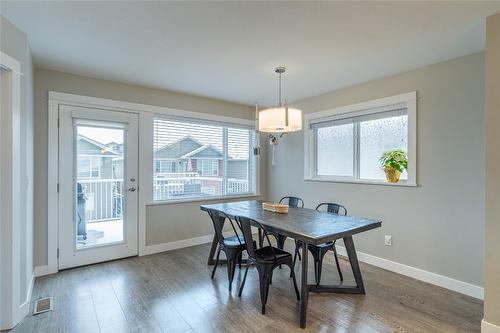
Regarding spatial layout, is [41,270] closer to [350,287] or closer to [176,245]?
[176,245]

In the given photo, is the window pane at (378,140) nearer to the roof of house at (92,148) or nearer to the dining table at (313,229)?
the dining table at (313,229)

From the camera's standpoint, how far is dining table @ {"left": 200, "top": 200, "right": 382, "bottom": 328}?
2123 mm

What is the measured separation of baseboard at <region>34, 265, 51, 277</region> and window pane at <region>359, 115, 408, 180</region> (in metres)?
4.15

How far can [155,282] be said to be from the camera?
291cm

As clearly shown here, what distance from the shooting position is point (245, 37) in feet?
7.71

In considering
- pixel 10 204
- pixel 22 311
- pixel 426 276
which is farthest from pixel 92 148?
pixel 426 276

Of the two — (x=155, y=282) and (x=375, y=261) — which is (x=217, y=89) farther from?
(x=375, y=261)

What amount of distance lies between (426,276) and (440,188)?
1.00 m

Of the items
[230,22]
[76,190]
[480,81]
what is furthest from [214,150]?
[480,81]

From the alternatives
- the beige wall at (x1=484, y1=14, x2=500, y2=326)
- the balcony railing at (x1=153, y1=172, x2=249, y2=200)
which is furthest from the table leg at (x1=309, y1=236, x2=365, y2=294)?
the balcony railing at (x1=153, y1=172, x2=249, y2=200)

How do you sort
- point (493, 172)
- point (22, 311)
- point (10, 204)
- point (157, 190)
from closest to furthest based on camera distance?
point (493, 172)
point (10, 204)
point (22, 311)
point (157, 190)

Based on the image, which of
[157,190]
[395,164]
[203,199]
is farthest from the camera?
[203,199]

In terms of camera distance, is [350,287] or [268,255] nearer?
[268,255]

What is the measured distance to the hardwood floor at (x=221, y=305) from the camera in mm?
2123
